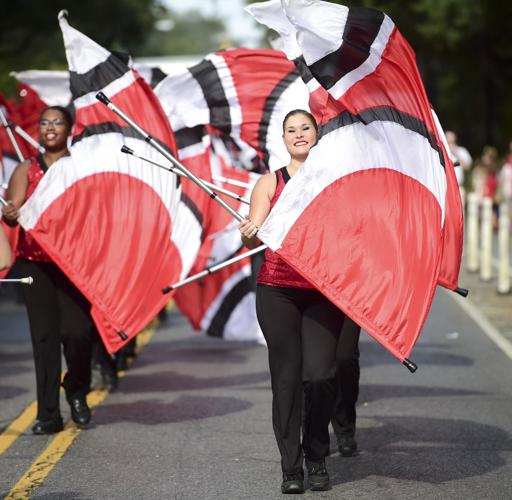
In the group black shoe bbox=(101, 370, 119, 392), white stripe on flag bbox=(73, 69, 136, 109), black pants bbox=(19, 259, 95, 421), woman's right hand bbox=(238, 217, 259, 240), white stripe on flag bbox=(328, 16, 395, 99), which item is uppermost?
white stripe on flag bbox=(328, 16, 395, 99)

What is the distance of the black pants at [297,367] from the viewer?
7094mm

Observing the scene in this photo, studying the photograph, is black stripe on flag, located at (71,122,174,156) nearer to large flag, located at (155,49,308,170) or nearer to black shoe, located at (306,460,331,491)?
large flag, located at (155,49,308,170)

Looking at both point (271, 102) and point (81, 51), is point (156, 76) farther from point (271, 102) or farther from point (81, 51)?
point (81, 51)

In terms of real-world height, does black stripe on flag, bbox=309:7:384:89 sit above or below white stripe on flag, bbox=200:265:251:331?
above

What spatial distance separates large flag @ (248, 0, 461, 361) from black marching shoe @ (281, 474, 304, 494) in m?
0.76

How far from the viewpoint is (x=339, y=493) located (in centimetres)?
712

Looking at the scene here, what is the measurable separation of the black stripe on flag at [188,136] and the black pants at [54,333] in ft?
8.56

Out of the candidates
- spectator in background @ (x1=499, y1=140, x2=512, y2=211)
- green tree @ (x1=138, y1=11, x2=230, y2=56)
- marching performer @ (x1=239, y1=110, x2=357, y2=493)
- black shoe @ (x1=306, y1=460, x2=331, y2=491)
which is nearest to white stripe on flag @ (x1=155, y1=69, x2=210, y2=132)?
marching performer @ (x1=239, y1=110, x2=357, y2=493)

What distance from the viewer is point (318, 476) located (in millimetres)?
7156

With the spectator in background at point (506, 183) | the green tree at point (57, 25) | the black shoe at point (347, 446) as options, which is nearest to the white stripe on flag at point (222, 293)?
the black shoe at point (347, 446)

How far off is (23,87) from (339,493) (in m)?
7.43

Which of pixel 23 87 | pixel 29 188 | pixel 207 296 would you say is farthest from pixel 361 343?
pixel 29 188

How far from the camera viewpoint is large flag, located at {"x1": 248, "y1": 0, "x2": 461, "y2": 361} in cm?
718

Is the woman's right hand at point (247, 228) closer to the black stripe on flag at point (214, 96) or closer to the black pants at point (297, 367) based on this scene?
the black pants at point (297, 367)
